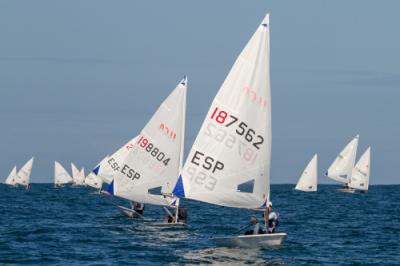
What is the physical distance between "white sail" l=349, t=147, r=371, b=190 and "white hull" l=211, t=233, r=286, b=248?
9086 centimetres

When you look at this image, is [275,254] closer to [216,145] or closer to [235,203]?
[235,203]

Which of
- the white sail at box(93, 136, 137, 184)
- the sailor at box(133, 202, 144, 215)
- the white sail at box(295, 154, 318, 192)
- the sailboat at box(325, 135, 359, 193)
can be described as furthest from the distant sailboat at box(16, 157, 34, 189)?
the sailor at box(133, 202, 144, 215)

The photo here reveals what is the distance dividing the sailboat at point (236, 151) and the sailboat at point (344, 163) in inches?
3623

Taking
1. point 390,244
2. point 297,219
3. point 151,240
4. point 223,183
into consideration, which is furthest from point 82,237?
point 297,219

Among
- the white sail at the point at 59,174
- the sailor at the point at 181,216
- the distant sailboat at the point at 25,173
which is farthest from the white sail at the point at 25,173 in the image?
the sailor at the point at 181,216

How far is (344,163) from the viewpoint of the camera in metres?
127

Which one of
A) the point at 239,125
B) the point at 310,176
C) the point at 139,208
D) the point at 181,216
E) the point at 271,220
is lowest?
the point at 271,220

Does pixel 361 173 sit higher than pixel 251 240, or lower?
higher

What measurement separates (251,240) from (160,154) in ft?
53.1

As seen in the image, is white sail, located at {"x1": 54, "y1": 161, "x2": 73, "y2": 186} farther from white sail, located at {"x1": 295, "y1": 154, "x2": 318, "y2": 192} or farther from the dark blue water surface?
the dark blue water surface

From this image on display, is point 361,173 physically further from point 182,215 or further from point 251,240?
point 251,240

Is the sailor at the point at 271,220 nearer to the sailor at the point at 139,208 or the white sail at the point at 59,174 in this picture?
the sailor at the point at 139,208

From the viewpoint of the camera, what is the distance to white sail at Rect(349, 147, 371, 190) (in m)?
126

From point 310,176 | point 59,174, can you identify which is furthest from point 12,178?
point 310,176
